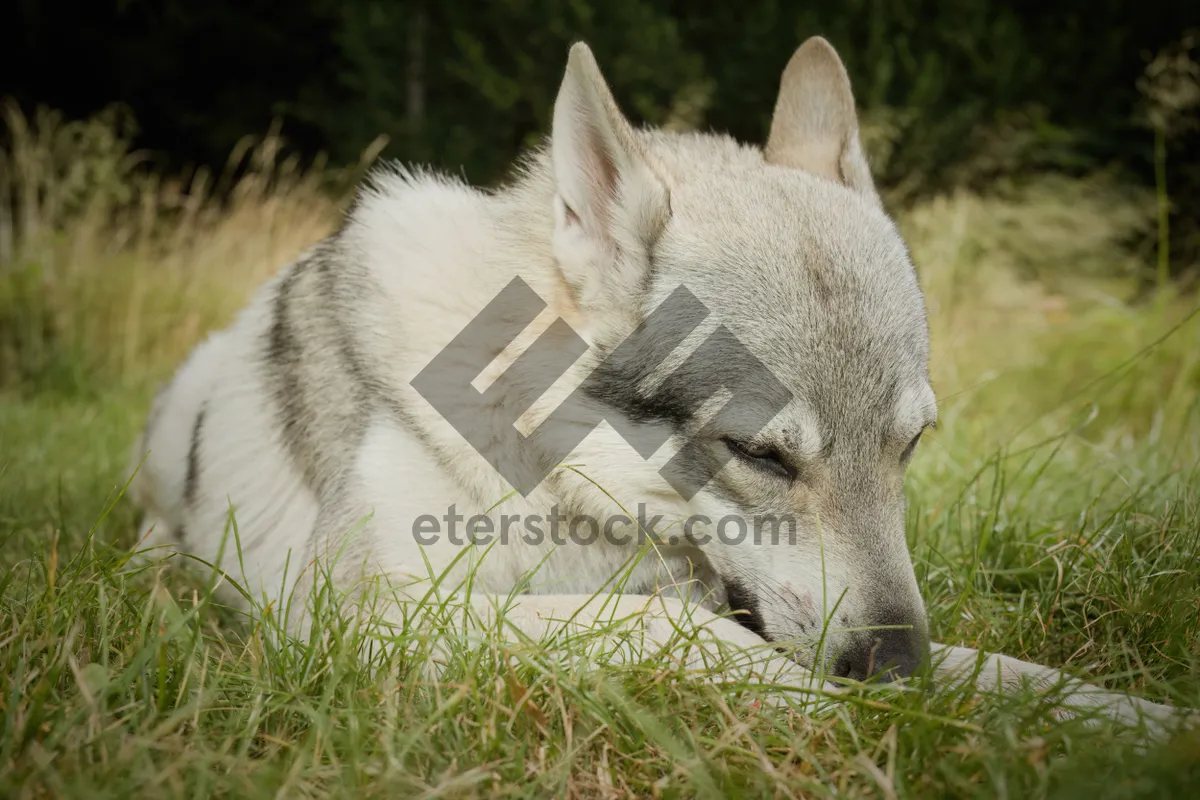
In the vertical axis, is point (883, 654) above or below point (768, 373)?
below

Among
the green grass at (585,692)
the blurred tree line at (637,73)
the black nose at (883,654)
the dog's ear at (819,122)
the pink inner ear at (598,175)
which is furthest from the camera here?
the blurred tree line at (637,73)

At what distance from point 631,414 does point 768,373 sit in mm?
354

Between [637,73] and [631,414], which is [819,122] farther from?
[637,73]

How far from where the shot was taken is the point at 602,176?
2154mm

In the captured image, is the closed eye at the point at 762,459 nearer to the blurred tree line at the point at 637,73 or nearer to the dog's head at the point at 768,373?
the dog's head at the point at 768,373

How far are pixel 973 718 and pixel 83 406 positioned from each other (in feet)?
18.2

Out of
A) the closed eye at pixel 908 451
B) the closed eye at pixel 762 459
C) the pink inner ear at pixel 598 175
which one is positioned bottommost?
the closed eye at pixel 762 459

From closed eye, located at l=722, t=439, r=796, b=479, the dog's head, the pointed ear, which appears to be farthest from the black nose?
the pointed ear

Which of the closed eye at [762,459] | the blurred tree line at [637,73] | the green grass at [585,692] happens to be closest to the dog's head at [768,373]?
the closed eye at [762,459]

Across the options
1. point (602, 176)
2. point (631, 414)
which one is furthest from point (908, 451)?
point (602, 176)

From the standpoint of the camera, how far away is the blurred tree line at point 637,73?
8.99m

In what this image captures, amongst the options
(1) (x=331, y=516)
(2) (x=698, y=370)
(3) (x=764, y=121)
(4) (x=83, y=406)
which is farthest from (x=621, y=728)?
(3) (x=764, y=121)

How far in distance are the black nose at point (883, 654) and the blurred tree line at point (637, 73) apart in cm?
419

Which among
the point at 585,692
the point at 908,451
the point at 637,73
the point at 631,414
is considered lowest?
the point at 585,692
